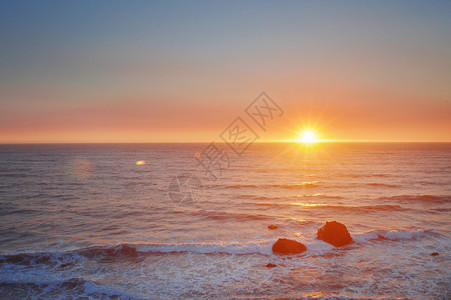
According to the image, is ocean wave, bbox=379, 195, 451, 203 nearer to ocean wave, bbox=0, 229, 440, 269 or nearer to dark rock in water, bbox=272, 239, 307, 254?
ocean wave, bbox=0, 229, 440, 269

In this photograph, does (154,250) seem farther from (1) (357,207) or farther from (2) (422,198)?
(2) (422,198)

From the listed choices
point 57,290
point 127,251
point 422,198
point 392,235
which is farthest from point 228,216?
point 422,198

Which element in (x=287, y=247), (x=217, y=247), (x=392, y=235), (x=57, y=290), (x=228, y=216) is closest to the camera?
(x=57, y=290)

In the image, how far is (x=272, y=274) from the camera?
1102 centimetres

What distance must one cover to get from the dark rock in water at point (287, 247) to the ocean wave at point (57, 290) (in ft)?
24.3

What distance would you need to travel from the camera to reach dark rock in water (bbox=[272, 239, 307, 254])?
43.7 feet

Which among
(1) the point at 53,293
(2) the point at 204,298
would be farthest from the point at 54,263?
(2) the point at 204,298

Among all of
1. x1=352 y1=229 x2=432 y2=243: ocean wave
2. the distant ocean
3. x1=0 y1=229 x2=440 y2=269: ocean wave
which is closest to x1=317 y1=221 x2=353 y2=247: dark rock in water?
x1=0 y1=229 x2=440 y2=269: ocean wave

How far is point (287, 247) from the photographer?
13.4 m

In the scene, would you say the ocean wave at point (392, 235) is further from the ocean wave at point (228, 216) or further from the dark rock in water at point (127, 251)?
the dark rock in water at point (127, 251)

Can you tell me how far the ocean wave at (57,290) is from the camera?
952 cm

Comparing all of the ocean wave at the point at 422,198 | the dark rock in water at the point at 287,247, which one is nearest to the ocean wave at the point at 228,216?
the dark rock in water at the point at 287,247

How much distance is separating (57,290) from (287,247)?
34.4 ft

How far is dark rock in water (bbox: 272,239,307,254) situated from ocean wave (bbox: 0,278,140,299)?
24.3 feet
